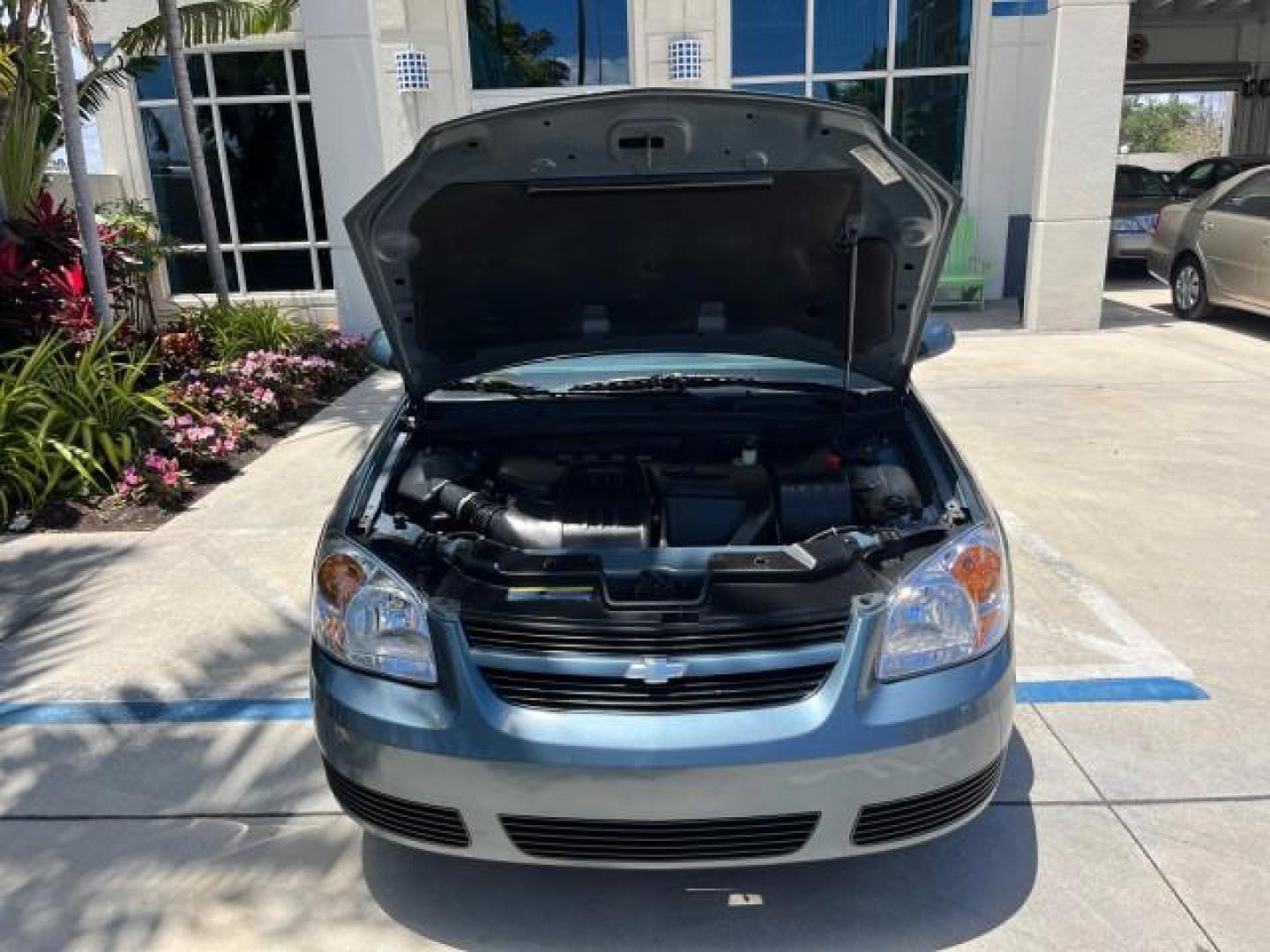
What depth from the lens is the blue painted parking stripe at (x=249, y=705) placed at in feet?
11.3

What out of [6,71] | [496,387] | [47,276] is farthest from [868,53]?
[496,387]

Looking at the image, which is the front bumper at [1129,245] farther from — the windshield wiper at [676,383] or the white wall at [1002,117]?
the windshield wiper at [676,383]

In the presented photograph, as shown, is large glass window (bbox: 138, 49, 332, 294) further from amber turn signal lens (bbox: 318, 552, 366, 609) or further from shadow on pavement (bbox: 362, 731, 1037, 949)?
shadow on pavement (bbox: 362, 731, 1037, 949)

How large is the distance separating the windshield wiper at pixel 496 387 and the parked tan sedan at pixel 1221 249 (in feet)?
28.9

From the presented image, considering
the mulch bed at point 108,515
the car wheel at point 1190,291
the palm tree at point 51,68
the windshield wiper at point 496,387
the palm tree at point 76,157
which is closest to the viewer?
the windshield wiper at point 496,387

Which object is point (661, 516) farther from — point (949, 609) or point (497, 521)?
point (949, 609)

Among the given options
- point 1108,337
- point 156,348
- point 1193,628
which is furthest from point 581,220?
point 1108,337

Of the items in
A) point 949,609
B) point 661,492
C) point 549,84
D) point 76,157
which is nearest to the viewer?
point 949,609

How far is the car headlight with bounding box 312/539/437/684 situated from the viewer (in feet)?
7.65

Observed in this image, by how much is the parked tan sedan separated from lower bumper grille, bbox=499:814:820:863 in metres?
9.52

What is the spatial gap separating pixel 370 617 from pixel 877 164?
71.0 inches

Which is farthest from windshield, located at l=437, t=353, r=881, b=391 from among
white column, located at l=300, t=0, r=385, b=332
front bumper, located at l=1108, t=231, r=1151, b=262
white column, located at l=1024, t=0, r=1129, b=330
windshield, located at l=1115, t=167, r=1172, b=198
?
windshield, located at l=1115, t=167, r=1172, b=198

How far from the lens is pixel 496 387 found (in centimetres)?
342

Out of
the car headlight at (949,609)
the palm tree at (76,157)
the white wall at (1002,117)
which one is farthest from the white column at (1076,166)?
the car headlight at (949,609)
